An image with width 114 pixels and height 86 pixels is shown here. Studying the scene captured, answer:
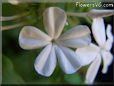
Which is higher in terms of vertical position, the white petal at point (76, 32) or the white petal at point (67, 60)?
the white petal at point (76, 32)

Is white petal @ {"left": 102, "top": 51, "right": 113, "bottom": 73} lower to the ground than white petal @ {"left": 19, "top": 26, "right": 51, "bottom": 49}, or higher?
lower

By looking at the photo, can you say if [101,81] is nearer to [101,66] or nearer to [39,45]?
[101,66]

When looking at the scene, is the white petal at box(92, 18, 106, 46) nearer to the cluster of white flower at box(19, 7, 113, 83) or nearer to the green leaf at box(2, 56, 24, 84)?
the cluster of white flower at box(19, 7, 113, 83)

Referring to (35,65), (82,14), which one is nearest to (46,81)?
(35,65)

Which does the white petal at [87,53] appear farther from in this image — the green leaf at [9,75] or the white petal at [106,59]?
the green leaf at [9,75]

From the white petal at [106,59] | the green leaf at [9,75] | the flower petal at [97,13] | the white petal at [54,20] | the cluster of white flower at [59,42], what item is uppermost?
the flower petal at [97,13]

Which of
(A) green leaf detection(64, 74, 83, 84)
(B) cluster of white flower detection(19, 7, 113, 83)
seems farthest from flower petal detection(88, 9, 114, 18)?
(A) green leaf detection(64, 74, 83, 84)

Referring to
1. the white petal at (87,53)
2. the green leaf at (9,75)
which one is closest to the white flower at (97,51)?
the white petal at (87,53)

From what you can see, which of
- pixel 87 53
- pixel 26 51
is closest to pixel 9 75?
pixel 26 51
